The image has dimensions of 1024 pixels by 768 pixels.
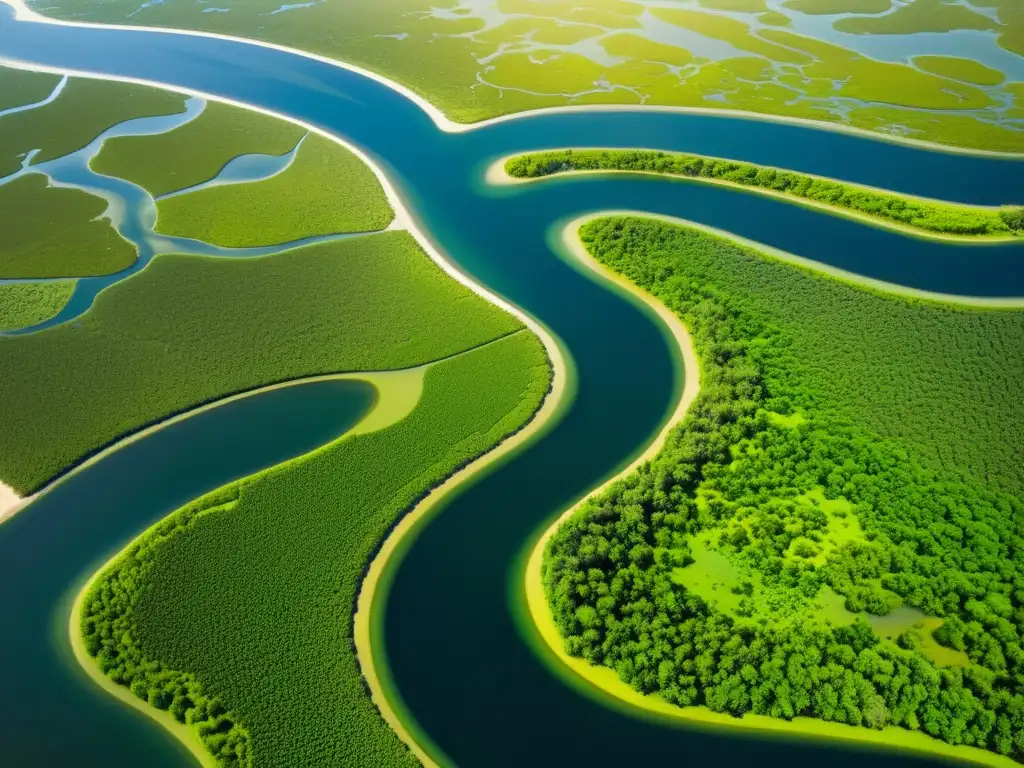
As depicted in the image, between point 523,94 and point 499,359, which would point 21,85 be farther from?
point 499,359

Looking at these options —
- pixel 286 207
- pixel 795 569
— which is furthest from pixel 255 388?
pixel 795 569

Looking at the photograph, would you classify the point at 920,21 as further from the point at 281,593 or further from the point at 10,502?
the point at 10,502

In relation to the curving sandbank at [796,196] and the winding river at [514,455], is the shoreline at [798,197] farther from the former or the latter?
the winding river at [514,455]

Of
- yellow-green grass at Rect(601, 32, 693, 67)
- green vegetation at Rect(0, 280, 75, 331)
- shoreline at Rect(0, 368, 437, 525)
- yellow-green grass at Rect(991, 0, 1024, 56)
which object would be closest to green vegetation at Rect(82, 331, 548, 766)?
shoreline at Rect(0, 368, 437, 525)

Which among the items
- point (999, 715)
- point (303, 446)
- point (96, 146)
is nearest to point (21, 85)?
point (96, 146)

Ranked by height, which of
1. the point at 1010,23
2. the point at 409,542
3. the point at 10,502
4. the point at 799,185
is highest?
the point at 1010,23

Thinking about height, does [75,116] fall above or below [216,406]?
above

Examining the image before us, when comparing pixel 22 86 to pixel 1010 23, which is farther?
pixel 1010 23

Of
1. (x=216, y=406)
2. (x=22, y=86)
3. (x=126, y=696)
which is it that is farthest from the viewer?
(x=22, y=86)

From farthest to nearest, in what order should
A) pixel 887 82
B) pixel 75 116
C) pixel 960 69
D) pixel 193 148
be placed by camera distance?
pixel 960 69, pixel 887 82, pixel 75 116, pixel 193 148
